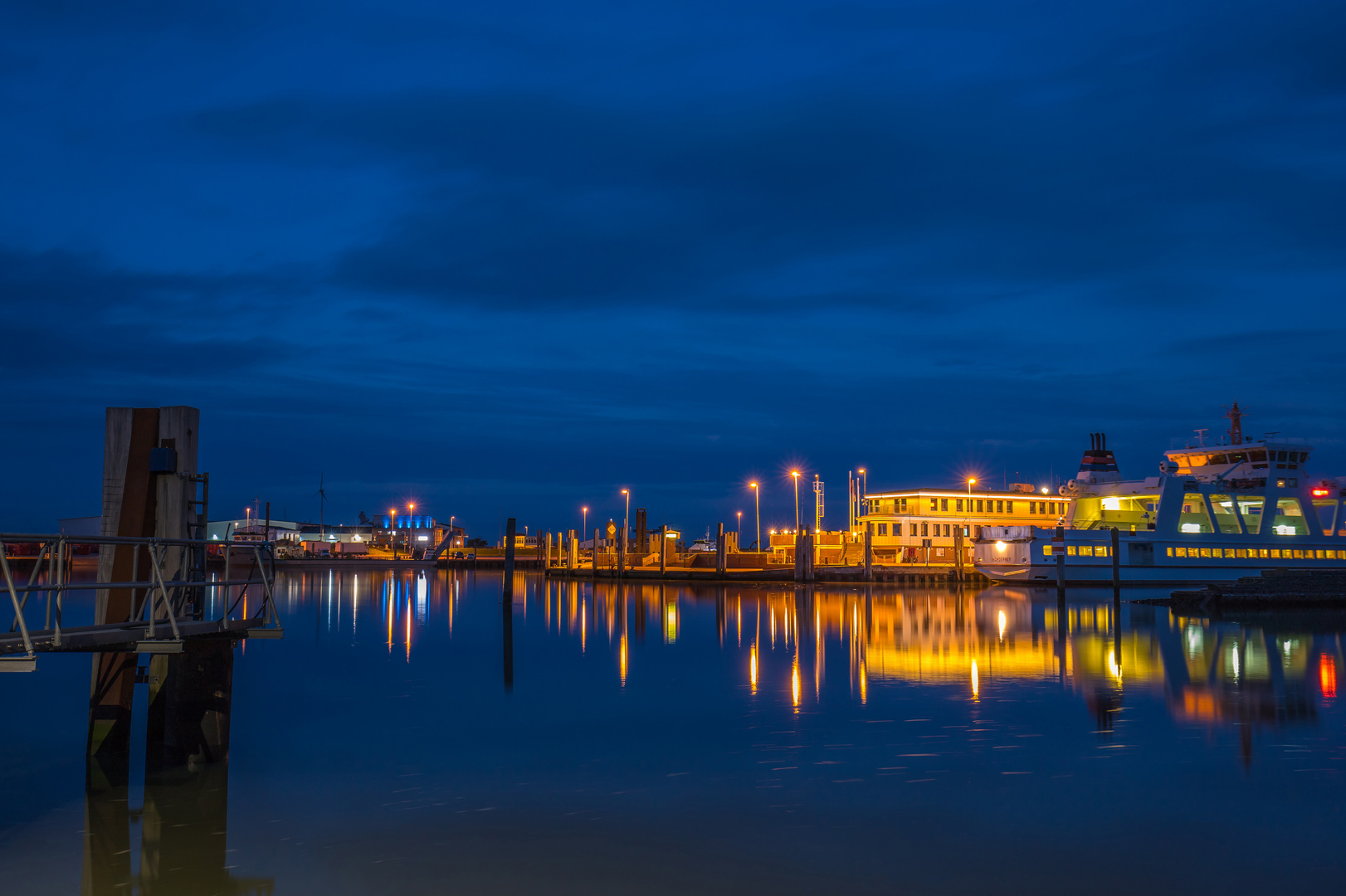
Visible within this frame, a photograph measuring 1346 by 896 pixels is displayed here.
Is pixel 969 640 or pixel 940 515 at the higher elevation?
pixel 940 515

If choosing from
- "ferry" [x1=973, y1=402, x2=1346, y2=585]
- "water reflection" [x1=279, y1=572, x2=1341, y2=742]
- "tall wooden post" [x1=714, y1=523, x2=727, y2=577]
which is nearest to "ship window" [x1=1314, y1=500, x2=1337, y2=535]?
"ferry" [x1=973, y1=402, x2=1346, y2=585]

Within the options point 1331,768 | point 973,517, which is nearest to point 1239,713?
point 1331,768

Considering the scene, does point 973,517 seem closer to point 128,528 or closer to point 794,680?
point 794,680

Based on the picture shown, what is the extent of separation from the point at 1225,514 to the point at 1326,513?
8647 mm

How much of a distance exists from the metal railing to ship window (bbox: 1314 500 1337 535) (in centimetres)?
6756

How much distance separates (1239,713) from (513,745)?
43.7ft

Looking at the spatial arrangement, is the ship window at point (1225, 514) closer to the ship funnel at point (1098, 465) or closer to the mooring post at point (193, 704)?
the ship funnel at point (1098, 465)

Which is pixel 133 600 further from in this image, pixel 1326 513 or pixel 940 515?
pixel 940 515

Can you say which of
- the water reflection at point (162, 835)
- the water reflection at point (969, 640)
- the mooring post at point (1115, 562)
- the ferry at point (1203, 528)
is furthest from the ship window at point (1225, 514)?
the water reflection at point (162, 835)

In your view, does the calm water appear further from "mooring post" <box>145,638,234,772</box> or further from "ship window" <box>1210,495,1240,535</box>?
"ship window" <box>1210,495,1240,535</box>

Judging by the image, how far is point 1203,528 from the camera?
6019cm

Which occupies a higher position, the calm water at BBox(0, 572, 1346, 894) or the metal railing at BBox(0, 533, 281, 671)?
the metal railing at BBox(0, 533, 281, 671)

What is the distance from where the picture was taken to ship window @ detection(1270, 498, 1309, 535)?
61219mm

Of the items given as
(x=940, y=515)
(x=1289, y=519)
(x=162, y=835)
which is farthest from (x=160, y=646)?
(x=940, y=515)
